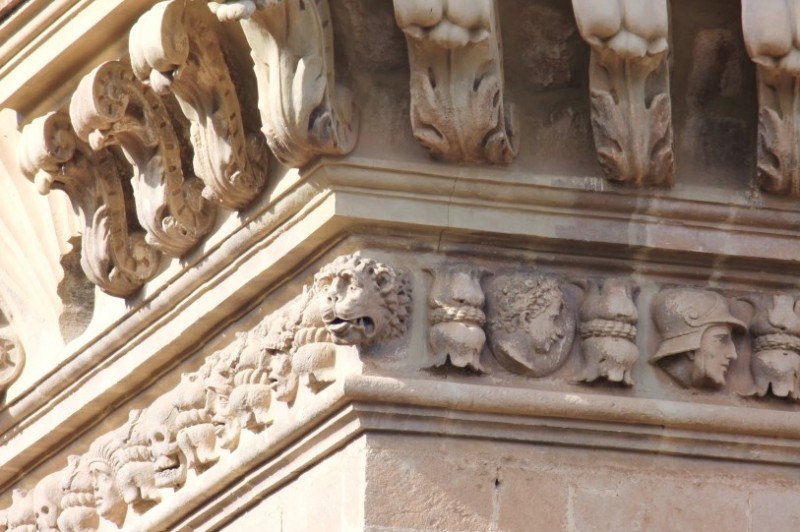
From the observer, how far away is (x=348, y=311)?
16.7 ft

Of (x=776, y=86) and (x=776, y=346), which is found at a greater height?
(x=776, y=86)

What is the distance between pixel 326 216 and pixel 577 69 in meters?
0.52

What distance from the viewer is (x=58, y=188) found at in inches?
229

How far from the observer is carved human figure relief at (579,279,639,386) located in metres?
5.19

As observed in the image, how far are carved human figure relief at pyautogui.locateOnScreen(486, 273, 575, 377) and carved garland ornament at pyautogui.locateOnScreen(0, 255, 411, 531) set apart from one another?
0.53 ft

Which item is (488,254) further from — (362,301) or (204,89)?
(204,89)

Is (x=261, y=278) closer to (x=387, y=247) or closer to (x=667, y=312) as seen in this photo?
(x=387, y=247)

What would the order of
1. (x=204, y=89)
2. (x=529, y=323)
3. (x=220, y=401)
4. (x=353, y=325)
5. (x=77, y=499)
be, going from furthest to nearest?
1. (x=77, y=499)
2. (x=220, y=401)
3. (x=204, y=89)
4. (x=529, y=323)
5. (x=353, y=325)

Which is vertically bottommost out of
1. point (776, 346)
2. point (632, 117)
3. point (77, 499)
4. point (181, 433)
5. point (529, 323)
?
point (77, 499)

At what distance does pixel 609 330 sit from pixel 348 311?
47 cm

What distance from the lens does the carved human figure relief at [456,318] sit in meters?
5.12

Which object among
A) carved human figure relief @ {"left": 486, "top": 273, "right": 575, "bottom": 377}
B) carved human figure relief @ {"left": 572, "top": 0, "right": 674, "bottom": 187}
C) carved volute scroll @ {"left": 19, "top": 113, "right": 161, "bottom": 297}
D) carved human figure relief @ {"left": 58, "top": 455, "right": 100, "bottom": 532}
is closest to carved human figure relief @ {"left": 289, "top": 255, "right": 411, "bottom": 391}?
carved human figure relief @ {"left": 486, "top": 273, "right": 575, "bottom": 377}

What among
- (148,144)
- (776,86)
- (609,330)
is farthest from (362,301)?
(776,86)

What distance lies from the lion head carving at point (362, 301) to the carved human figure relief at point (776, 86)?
2.26 ft
